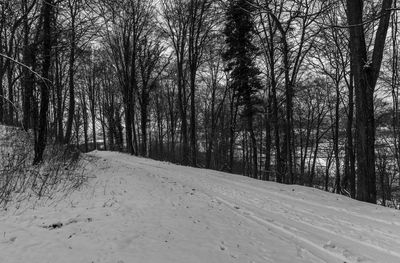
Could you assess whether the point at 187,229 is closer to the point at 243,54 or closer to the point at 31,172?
the point at 31,172

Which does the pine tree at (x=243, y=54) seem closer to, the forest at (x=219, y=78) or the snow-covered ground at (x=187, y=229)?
the forest at (x=219, y=78)

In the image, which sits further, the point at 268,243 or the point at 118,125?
the point at 118,125

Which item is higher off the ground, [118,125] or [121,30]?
[121,30]

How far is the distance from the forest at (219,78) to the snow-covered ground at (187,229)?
1929 millimetres

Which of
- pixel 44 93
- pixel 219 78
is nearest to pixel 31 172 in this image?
pixel 44 93

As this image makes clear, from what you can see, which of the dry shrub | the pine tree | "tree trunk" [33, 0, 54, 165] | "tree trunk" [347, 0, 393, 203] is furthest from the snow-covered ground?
the pine tree

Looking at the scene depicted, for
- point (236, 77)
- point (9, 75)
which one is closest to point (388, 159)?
point (236, 77)

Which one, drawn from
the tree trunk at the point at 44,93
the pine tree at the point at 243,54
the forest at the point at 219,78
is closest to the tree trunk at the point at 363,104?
the forest at the point at 219,78

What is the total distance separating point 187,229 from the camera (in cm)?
561

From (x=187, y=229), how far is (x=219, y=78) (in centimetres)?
3012

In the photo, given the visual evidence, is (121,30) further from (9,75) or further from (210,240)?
(210,240)

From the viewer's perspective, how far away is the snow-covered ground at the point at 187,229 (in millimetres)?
4340

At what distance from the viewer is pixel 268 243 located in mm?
5441

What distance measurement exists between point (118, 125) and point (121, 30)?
48.1 ft
